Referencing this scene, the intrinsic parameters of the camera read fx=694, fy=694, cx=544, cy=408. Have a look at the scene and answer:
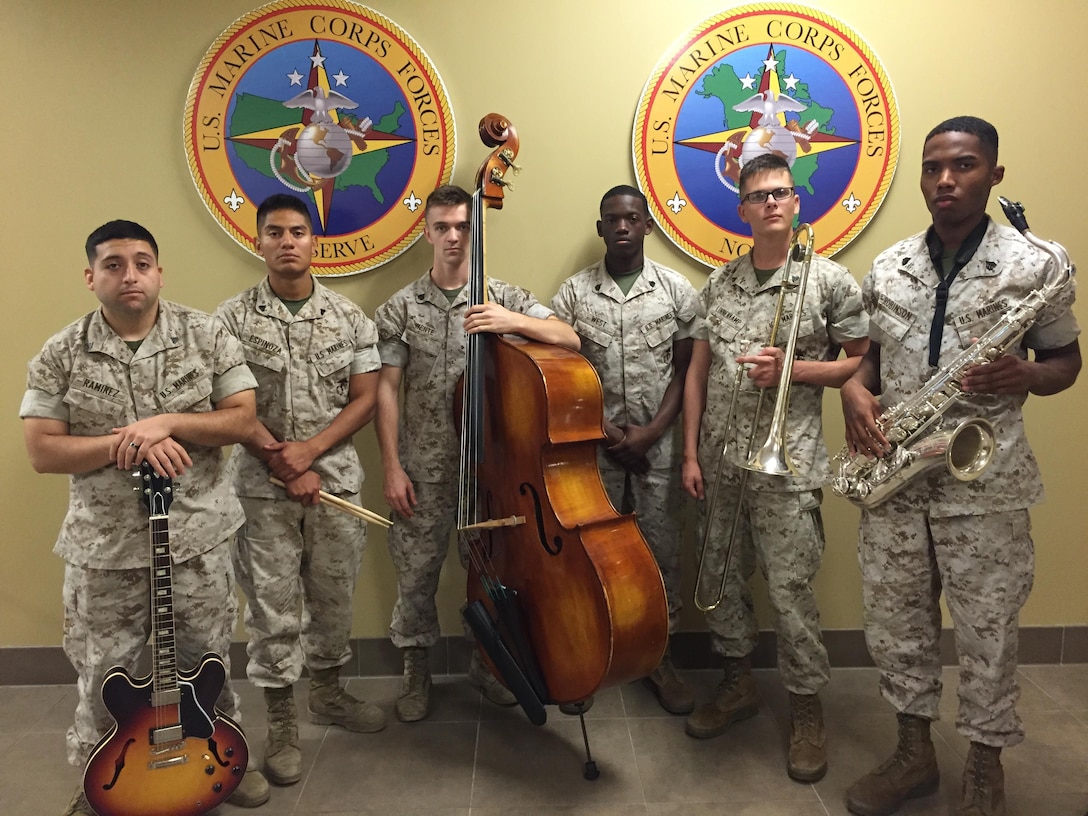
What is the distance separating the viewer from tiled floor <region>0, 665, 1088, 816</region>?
2242 mm

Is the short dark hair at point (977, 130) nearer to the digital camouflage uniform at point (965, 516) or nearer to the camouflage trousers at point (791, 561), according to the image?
the digital camouflage uniform at point (965, 516)

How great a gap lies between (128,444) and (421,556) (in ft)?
3.78

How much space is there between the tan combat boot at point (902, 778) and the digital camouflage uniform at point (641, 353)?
958 millimetres

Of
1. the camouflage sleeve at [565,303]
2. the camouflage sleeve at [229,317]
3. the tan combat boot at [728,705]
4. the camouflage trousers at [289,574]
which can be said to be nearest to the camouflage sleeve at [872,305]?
the camouflage sleeve at [565,303]

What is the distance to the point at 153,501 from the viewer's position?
1975mm

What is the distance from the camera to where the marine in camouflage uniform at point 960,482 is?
→ 1944mm

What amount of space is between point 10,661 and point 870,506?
11.6 feet

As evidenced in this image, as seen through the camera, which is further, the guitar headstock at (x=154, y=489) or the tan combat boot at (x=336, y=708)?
the tan combat boot at (x=336, y=708)

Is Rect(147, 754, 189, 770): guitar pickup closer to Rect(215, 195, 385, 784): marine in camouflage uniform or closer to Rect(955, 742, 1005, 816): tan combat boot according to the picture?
Rect(215, 195, 385, 784): marine in camouflage uniform

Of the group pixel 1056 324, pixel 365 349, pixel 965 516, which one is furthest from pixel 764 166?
pixel 365 349

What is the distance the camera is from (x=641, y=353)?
106 inches

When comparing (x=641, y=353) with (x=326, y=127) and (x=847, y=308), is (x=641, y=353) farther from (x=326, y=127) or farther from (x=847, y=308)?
(x=326, y=127)

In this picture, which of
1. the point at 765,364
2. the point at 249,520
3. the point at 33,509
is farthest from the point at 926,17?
the point at 33,509

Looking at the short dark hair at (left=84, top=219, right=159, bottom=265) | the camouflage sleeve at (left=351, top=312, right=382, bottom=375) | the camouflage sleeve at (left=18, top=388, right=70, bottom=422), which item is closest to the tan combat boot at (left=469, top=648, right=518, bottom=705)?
the camouflage sleeve at (left=351, top=312, right=382, bottom=375)
